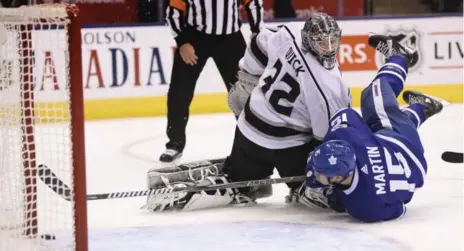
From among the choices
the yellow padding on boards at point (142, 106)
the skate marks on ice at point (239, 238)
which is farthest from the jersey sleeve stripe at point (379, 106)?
the yellow padding on boards at point (142, 106)

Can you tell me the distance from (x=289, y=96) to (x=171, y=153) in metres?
1.43

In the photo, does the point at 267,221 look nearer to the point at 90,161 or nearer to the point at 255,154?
the point at 255,154

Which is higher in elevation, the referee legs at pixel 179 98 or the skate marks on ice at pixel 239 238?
the referee legs at pixel 179 98

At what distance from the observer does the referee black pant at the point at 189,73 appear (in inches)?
187

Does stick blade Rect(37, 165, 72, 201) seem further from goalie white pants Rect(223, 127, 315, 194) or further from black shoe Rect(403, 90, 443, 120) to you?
black shoe Rect(403, 90, 443, 120)

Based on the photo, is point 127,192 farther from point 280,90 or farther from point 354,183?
point 354,183

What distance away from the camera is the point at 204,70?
6301 millimetres

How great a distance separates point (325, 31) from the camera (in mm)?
3264

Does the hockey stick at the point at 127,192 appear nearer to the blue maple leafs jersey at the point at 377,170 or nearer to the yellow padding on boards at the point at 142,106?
the blue maple leafs jersey at the point at 377,170

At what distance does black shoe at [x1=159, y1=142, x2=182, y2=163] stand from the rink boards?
151 cm

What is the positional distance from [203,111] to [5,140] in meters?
3.40

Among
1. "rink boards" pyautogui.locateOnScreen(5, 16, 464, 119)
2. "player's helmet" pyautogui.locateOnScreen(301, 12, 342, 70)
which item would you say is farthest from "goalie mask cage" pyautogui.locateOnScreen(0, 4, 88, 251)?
"rink boards" pyautogui.locateOnScreen(5, 16, 464, 119)

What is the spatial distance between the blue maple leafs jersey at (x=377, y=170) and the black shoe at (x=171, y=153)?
1.53 meters

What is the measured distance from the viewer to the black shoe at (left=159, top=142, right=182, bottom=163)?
4.64 meters
